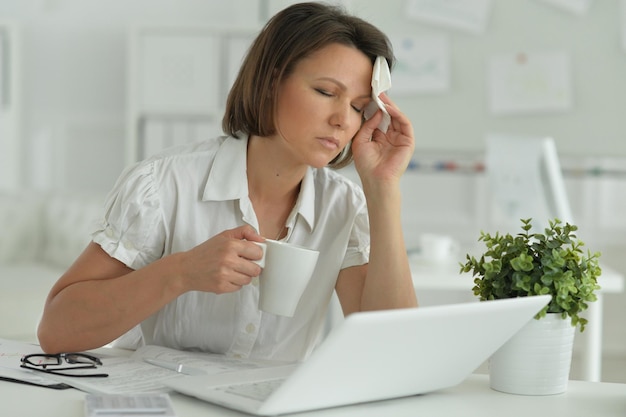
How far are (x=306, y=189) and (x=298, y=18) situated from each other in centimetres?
28

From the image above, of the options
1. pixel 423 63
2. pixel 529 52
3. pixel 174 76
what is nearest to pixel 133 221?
pixel 423 63

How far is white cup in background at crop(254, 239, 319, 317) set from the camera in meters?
1.14

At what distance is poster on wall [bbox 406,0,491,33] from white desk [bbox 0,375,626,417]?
2299 mm

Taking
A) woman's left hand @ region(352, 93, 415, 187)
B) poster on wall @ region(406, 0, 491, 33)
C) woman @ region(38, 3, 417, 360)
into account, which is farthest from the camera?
poster on wall @ region(406, 0, 491, 33)

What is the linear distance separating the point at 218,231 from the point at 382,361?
0.57 m

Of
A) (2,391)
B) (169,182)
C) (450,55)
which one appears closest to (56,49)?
(450,55)

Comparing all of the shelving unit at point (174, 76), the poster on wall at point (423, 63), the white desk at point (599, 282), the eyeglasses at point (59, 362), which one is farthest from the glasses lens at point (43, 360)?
the shelving unit at point (174, 76)

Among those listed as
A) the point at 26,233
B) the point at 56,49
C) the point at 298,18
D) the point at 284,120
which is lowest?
the point at 26,233

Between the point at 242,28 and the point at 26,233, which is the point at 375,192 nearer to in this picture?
the point at 26,233

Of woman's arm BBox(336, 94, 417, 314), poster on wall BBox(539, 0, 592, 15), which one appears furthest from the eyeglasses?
poster on wall BBox(539, 0, 592, 15)

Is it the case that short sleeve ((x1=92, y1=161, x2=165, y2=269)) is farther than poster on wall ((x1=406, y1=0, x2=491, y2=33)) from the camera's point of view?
No

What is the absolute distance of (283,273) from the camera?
1.15m

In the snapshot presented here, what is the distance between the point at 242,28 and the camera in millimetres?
4559

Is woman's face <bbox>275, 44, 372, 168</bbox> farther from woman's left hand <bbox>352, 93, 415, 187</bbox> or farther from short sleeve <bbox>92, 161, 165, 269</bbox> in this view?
short sleeve <bbox>92, 161, 165, 269</bbox>
